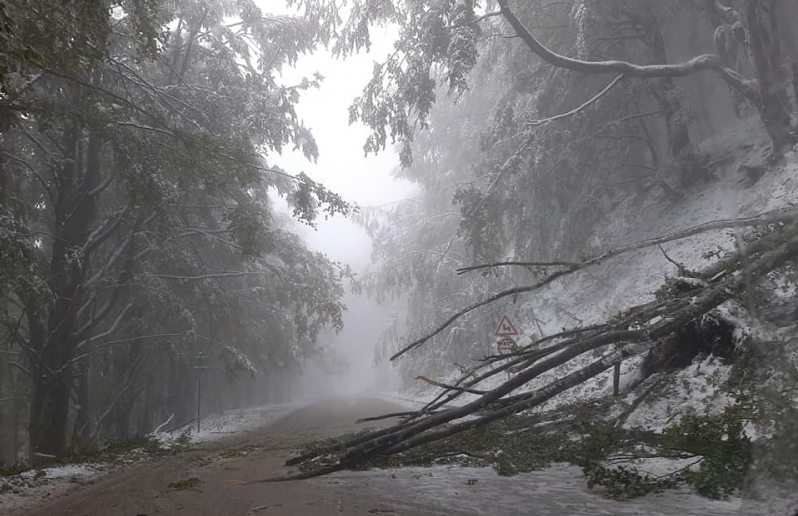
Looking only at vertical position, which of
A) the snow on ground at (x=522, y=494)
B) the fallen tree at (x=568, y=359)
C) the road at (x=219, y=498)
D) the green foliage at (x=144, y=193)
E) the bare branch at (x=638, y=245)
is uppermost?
the green foliage at (x=144, y=193)

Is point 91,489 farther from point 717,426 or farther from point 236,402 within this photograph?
point 236,402

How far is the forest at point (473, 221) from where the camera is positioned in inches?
213

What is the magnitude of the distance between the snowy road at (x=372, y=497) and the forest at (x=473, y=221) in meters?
0.29

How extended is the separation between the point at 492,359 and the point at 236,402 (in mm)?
32313

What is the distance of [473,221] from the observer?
15.0m

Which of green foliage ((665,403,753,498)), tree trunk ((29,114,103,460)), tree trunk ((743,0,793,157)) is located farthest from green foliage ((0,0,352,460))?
tree trunk ((743,0,793,157))

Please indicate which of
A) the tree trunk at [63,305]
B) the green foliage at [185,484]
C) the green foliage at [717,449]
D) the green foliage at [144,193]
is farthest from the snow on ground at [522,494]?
the tree trunk at [63,305]

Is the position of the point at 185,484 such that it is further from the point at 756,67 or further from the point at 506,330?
the point at 756,67

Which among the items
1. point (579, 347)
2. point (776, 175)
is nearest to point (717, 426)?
point (579, 347)

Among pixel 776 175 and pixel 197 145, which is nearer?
pixel 197 145

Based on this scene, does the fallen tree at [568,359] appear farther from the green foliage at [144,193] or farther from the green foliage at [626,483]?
the green foliage at [144,193]

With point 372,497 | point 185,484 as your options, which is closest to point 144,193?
point 185,484

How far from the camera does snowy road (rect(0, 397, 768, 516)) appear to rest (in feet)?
12.4

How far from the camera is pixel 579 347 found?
495 centimetres
